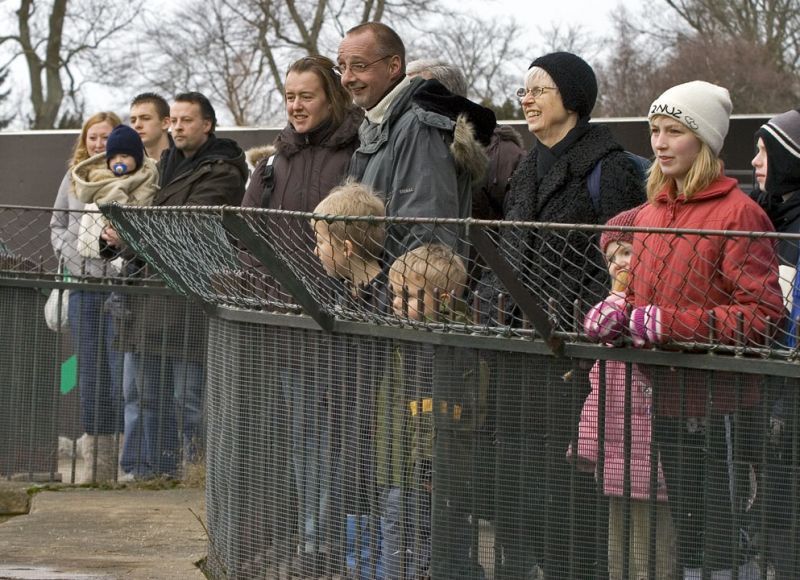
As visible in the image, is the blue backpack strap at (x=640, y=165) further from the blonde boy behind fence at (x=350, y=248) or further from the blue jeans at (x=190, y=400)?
the blue jeans at (x=190, y=400)

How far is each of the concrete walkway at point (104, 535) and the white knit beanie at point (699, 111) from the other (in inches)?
96.2

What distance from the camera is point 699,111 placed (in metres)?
4.19

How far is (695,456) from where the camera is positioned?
12.0 ft

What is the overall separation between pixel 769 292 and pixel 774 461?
0.39 meters

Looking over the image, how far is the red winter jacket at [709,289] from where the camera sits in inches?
140

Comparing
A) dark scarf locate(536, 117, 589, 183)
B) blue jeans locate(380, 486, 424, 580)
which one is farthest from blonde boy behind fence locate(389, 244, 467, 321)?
dark scarf locate(536, 117, 589, 183)

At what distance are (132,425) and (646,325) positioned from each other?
4.30 m

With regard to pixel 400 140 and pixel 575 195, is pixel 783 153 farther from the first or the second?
pixel 400 140

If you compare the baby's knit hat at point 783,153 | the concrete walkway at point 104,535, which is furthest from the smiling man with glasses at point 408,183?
the concrete walkway at point 104,535

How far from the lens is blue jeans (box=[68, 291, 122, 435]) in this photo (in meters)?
7.57

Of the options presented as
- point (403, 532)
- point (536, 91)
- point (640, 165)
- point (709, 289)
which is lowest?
point (403, 532)

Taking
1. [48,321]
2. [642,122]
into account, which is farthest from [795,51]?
[48,321]

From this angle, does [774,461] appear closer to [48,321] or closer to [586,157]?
[586,157]

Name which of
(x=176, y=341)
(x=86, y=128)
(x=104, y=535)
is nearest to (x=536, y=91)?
(x=104, y=535)
